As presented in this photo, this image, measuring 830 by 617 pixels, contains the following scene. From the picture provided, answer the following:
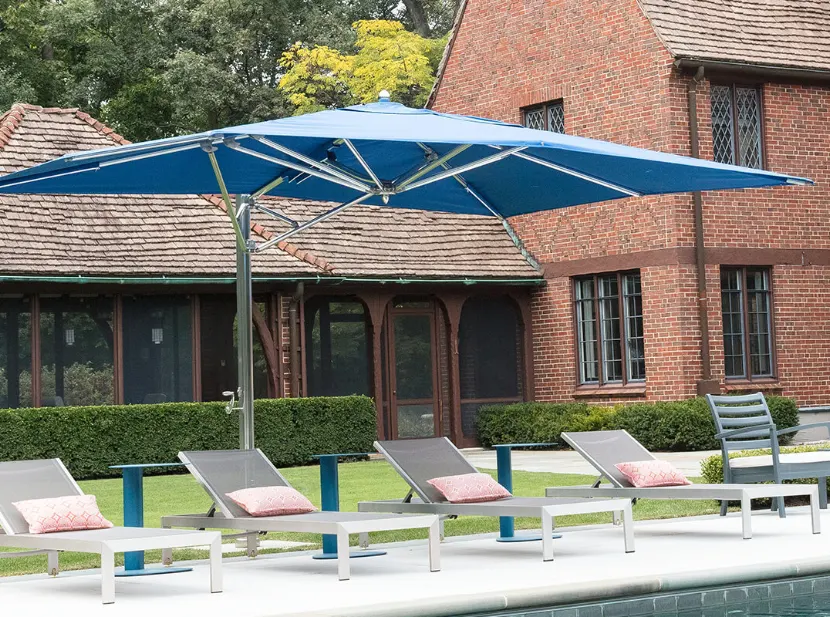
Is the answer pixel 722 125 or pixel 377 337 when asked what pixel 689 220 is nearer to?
pixel 722 125

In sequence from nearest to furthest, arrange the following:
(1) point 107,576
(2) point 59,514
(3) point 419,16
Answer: (1) point 107,576
(2) point 59,514
(3) point 419,16

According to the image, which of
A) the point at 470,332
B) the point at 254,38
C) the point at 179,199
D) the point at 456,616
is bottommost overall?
the point at 456,616

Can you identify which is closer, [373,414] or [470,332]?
[373,414]

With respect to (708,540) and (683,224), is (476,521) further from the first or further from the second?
(683,224)

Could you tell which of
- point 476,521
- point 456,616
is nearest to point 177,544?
point 456,616

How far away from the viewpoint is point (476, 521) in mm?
12734

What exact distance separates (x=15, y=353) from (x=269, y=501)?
11.3 metres

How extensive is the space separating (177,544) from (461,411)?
15433 millimetres

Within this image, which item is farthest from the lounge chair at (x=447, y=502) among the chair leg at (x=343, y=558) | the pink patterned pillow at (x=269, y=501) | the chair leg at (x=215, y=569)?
the chair leg at (x=215, y=569)

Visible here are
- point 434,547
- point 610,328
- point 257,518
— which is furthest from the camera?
point 610,328

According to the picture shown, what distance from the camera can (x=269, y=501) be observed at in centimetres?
933

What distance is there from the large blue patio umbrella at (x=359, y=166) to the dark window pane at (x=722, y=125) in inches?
411

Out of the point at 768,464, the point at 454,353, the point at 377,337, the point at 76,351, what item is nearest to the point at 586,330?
the point at 454,353

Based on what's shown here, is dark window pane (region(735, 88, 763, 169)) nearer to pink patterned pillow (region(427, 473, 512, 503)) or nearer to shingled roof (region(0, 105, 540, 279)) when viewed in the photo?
shingled roof (region(0, 105, 540, 279))
